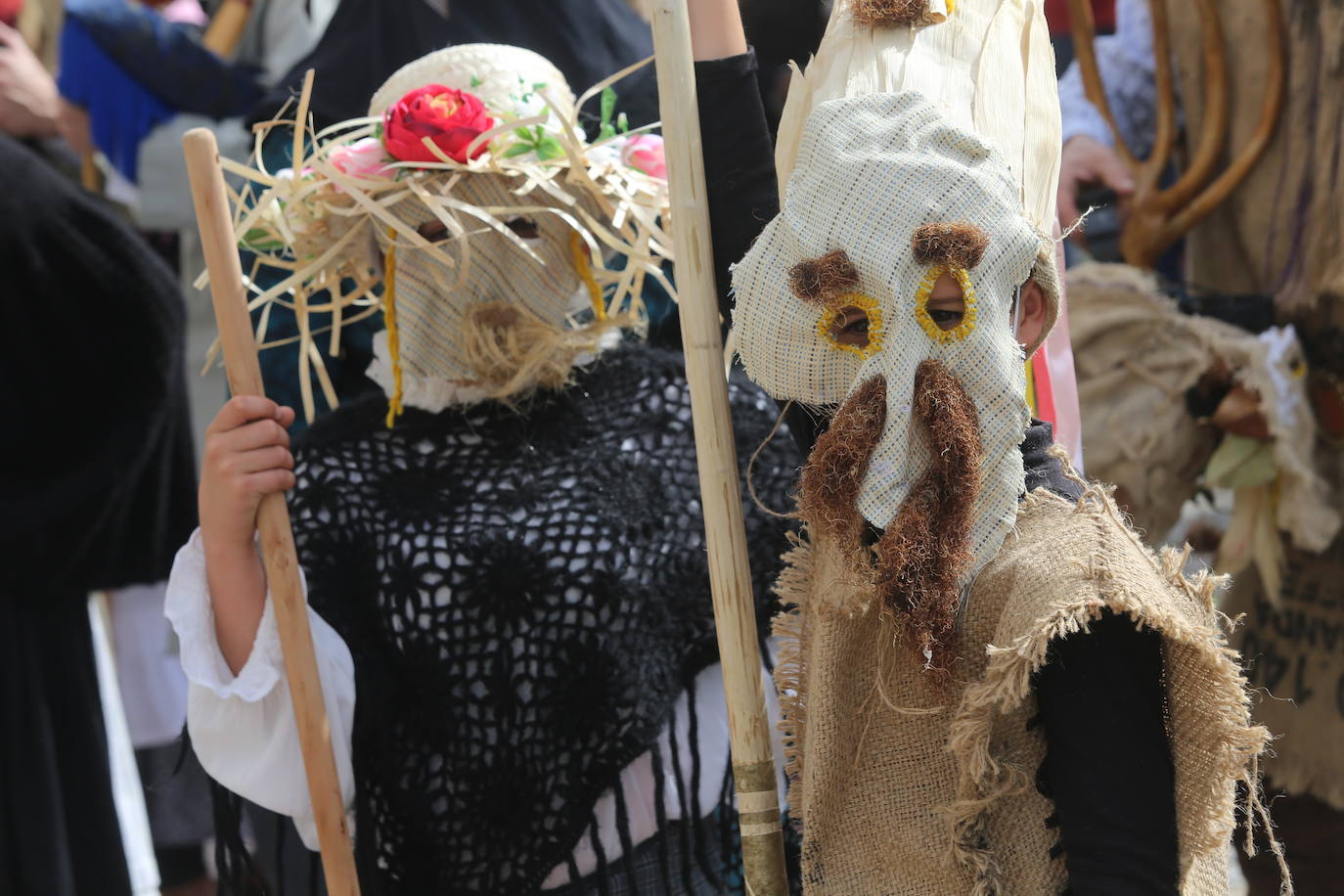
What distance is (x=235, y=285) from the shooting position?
1.67 m

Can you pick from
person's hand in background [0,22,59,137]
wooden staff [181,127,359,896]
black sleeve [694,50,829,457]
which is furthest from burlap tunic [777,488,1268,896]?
person's hand in background [0,22,59,137]

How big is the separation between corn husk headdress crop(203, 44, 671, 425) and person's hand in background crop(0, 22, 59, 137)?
1632mm

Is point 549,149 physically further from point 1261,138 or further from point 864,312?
point 1261,138

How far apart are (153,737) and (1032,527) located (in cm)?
257

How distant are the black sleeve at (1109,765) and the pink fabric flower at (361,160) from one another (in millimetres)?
1225

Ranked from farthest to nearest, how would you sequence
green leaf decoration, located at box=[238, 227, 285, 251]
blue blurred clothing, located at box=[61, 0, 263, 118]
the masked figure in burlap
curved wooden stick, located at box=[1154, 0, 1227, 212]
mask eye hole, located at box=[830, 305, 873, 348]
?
blue blurred clothing, located at box=[61, 0, 263, 118] < curved wooden stick, located at box=[1154, 0, 1227, 212] < the masked figure in burlap < green leaf decoration, located at box=[238, 227, 285, 251] < mask eye hole, located at box=[830, 305, 873, 348]

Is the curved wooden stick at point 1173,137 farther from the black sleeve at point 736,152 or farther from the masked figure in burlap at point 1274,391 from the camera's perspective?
the black sleeve at point 736,152

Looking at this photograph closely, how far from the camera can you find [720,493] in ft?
4.83

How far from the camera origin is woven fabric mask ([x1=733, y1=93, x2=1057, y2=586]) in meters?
1.25

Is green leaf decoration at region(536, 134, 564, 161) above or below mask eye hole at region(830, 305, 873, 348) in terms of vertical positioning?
above

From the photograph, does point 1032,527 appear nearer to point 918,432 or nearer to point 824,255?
point 918,432

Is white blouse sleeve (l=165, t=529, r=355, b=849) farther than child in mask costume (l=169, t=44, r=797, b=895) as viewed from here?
No

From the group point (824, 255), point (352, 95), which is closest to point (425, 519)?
point (824, 255)

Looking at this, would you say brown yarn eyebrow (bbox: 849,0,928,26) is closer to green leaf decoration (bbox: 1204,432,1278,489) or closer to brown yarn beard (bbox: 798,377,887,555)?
brown yarn beard (bbox: 798,377,887,555)
